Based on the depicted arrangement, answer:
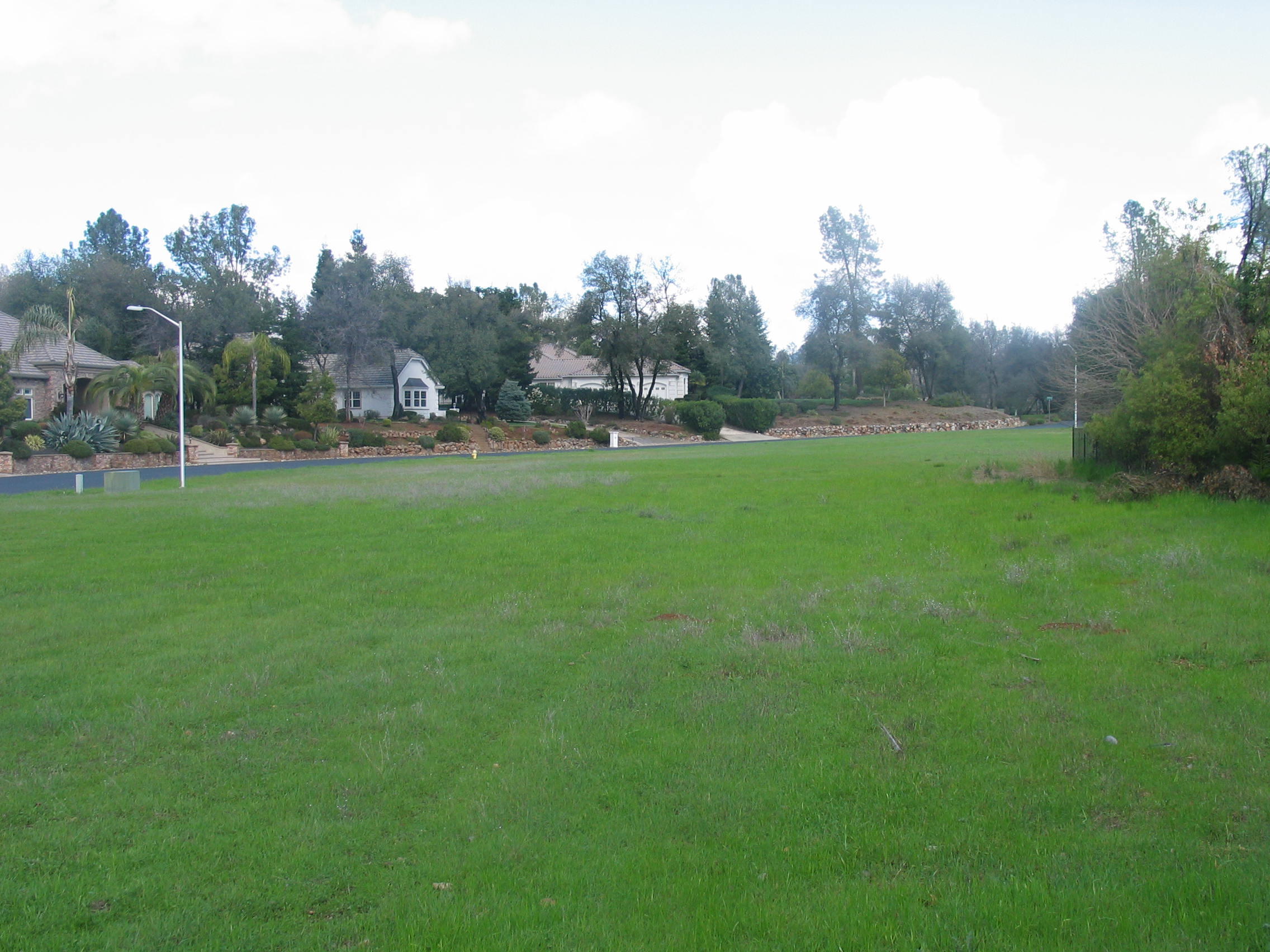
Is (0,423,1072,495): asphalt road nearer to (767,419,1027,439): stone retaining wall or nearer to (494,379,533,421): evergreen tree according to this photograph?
(494,379,533,421): evergreen tree

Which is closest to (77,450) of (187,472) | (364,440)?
(187,472)

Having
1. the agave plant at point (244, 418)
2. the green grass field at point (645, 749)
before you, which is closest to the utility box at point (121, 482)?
the green grass field at point (645, 749)

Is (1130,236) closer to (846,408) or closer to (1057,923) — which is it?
(1057,923)

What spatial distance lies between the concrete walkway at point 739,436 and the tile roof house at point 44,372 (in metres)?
38.5

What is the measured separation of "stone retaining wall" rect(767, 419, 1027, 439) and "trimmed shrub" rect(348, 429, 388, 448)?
32290 millimetres

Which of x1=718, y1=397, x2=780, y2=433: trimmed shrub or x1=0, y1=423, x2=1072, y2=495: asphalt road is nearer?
x1=0, y1=423, x2=1072, y2=495: asphalt road

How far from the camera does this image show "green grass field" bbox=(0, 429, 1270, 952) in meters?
4.25

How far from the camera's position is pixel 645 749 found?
6.24 m

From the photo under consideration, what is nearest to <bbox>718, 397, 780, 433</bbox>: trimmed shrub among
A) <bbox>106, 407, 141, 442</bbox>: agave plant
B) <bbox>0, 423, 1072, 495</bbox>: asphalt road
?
<bbox>0, 423, 1072, 495</bbox>: asphalt road

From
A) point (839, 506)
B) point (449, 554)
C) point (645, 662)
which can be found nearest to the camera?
point (645, 662)

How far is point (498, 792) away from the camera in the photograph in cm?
557

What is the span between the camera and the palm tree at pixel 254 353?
179 feet

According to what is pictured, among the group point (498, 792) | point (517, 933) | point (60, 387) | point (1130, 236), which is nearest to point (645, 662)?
point (498, 792)

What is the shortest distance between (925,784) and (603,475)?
76.3ft
